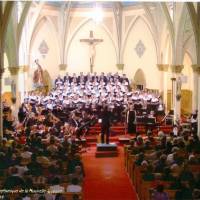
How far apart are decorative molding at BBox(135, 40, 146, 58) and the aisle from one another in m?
15.7

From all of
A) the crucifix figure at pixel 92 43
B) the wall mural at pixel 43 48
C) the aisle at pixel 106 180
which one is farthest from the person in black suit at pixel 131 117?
the wall mural at pixel 43 48

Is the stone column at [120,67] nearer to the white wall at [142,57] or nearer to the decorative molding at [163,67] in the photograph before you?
the white wall at [142,57]

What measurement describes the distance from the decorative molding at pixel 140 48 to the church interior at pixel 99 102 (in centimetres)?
10

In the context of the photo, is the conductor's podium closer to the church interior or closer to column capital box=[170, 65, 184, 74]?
the church interior

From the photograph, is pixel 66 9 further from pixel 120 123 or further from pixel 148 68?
pixel 120 123

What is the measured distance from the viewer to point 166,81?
3509cm

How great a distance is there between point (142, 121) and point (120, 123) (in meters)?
2.71

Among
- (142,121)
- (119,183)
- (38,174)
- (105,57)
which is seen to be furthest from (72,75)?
(38,174)

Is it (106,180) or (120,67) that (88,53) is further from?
(106,180)

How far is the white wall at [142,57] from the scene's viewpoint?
3684 centimetres

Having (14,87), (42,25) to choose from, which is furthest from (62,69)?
(14,87)

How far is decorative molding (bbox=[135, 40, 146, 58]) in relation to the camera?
3747cm

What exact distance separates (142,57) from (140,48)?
0.71 meters

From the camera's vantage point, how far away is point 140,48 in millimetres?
37656
